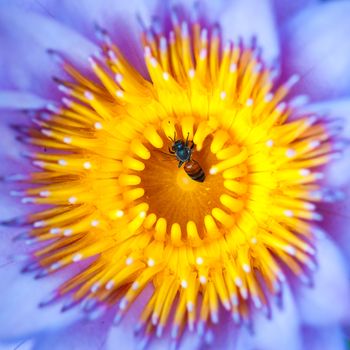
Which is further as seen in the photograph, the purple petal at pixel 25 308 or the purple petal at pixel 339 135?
the purple petal at pixel 25 308

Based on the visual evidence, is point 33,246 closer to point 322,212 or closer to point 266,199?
point 266,199

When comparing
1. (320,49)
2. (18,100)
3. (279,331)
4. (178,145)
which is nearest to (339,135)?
(320,49)

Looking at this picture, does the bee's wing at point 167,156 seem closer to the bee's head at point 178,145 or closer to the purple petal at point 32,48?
the bee's head at point 178,145

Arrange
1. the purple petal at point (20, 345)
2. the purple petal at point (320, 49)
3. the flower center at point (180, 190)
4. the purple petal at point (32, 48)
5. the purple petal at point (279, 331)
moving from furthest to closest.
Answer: the flower center at point (180, 190) < the purple petal at point (20, 345) < the purple petal at point (32, 48) < the purple petal at point (320, 49) < the purple petal at point (279, 331)

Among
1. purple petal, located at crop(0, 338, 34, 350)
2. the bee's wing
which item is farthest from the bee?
purple petal, located at crop(0, 338, 34, 350)

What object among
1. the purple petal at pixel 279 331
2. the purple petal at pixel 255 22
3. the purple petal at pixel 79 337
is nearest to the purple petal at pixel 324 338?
the purple petal at pixel 279 331

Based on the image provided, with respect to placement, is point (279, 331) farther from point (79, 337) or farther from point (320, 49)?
point (320, 49)

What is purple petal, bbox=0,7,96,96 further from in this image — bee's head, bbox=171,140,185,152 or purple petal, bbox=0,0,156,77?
bee's head, bbox=171,140,185,152
